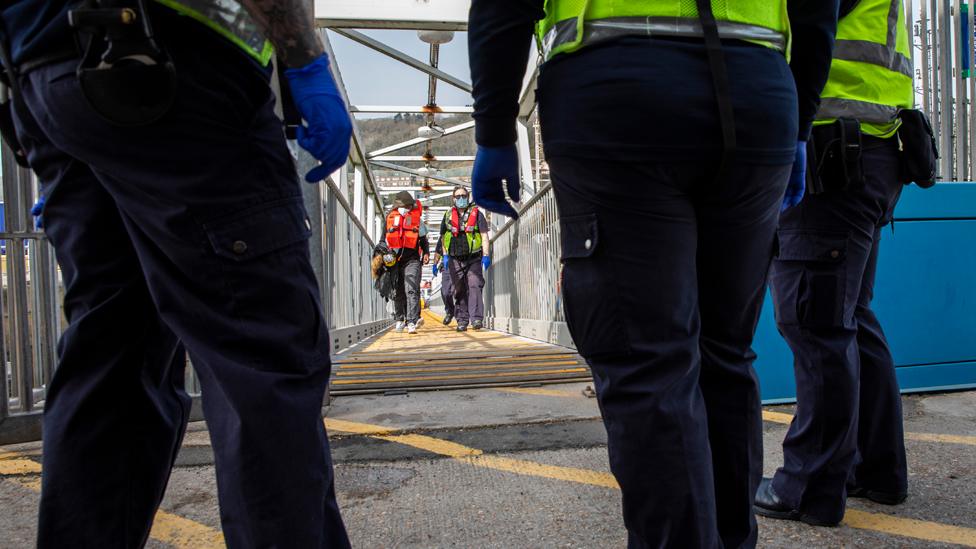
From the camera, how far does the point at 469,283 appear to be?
10414 mm

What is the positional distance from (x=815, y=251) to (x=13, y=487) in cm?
274

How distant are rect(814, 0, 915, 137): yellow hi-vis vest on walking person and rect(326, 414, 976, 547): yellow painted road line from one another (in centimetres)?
114

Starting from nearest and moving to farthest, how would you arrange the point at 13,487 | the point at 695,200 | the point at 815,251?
the point at 695,200 < the point at 815,251 < the point at 13,487

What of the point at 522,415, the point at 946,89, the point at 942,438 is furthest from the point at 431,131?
the point at 942,438

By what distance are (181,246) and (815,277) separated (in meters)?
1.67

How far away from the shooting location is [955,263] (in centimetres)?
349

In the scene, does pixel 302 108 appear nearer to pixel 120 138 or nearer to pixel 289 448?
pixel 120 138

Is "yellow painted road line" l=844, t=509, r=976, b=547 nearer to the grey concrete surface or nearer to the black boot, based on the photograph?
the black boot

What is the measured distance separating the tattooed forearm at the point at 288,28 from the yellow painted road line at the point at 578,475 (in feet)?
5.46

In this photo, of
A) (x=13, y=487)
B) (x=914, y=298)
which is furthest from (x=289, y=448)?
(x=914, y=298)

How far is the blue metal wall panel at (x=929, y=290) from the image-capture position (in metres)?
3.42

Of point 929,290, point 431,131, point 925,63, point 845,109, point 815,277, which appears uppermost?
point 431,131

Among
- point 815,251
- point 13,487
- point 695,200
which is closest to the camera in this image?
point 695,200

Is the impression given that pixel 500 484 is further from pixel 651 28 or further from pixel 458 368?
pixel 458 368
